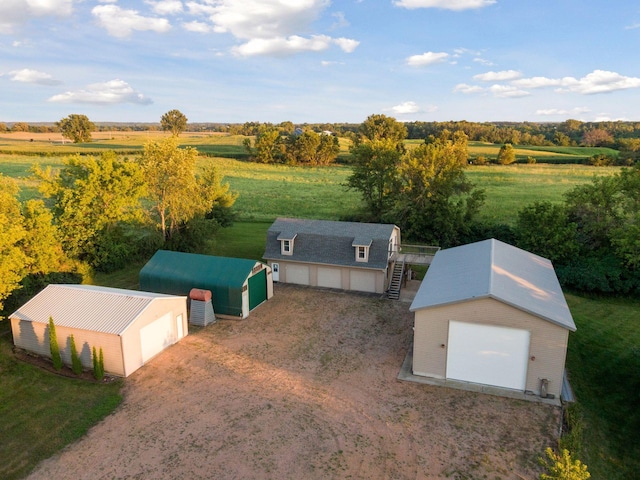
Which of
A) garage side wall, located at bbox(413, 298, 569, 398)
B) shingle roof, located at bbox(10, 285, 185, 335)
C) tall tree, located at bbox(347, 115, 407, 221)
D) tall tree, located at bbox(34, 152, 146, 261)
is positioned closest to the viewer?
garage side wall, located at bbox(413, 298, 569, 398)

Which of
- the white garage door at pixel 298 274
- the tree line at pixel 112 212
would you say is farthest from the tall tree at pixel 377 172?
the tree line at pixel 112 212

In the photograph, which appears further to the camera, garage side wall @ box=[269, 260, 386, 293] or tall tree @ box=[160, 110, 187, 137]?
tall tree @ box=[160, 110, 187, 137]

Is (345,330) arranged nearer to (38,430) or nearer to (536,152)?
(38,430)

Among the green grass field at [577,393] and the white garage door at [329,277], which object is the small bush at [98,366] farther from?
the white garage door at [329,277]

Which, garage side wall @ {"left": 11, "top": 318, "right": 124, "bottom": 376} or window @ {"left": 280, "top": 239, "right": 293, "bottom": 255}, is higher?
window @ {"left": 280, "top": 239, "right": 293, "bottom": 255}

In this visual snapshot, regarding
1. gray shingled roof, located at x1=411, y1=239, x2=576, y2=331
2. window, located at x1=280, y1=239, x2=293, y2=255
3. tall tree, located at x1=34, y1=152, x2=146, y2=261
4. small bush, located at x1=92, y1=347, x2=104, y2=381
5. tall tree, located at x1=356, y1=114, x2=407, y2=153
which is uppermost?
tall tree, located at x1=356, y1=114, x2=407, y2=153

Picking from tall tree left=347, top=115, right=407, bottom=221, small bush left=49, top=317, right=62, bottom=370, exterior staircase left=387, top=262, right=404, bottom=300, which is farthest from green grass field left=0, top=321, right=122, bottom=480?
tall tree left=347, top=115, right=407, bottom=221

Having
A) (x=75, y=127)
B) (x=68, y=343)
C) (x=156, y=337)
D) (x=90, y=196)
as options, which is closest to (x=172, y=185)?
(x=90, y=196)

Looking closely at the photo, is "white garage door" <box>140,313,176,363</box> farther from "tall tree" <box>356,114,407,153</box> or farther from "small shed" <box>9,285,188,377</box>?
"tall tree" <box>356,114,407,153</box>

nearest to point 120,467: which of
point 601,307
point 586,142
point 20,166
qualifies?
point 601,307
